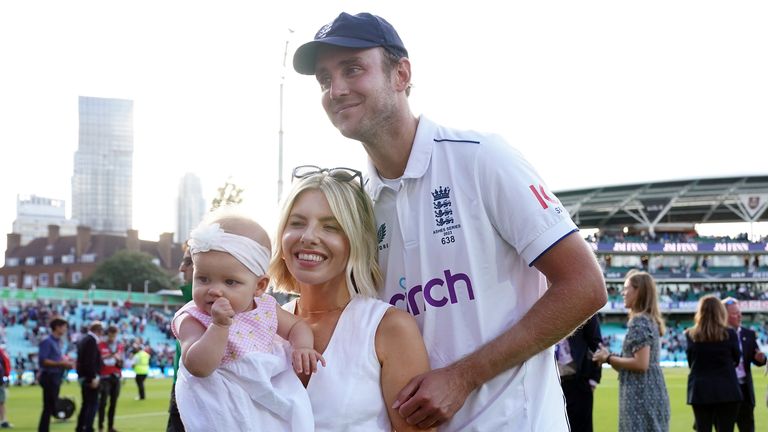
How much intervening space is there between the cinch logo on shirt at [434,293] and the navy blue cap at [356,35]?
2.85 ft

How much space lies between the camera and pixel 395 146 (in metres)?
3.11

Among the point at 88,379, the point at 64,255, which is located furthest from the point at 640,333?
the point at 64,255

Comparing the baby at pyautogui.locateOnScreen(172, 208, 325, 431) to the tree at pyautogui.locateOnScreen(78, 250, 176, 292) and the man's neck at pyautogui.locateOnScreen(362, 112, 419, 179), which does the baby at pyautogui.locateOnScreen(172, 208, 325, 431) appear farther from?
the tree at pyautogui.locateOnScreen(78, 250, 176, 292)

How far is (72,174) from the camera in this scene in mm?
148875

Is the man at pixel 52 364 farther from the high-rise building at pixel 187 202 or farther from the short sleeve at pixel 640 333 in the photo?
the high-rise building at pixel 187 202

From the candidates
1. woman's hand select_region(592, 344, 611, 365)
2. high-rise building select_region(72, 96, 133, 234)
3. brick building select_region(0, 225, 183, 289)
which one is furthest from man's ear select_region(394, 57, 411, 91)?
high-rise building select_region(72, 96, 133, 234)

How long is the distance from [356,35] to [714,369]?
6971 mm

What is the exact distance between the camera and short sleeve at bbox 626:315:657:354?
7711 mm

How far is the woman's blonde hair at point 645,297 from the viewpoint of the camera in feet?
25.5

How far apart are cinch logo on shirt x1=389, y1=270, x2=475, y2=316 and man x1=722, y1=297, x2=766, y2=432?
820 cm

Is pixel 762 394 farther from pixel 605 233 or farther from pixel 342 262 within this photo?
pixel 605 233

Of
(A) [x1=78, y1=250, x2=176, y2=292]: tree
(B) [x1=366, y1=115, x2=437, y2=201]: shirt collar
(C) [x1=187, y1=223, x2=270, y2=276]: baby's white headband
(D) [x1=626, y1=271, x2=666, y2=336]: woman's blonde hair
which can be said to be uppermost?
(B) [x1=366, y1=115, x2=437, y2=201]: shirt collar

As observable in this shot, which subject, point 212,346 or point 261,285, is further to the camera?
point 261,285

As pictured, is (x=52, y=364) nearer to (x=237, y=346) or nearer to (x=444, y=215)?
(x=237, y=346)
